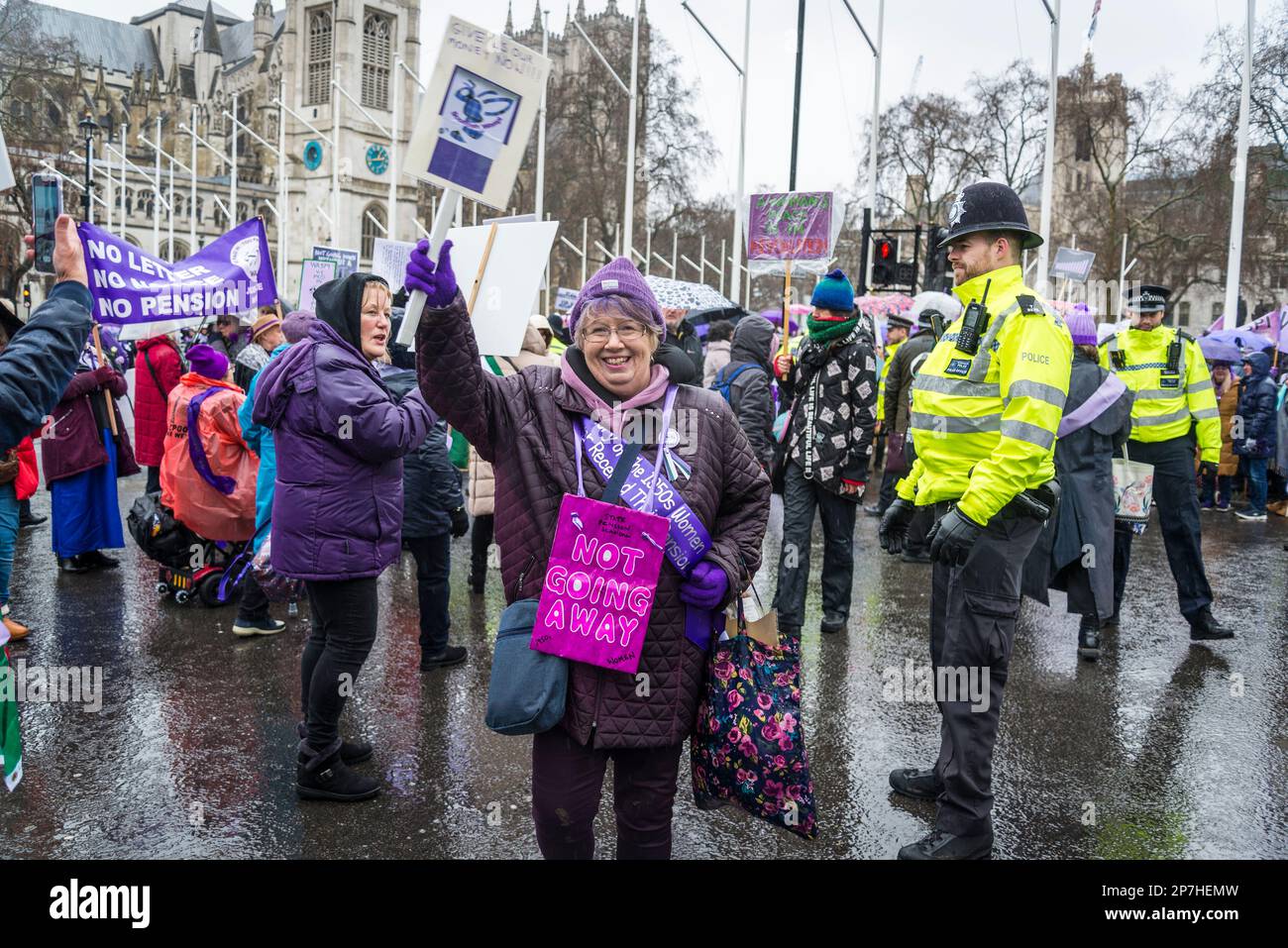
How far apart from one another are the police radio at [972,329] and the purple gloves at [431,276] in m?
2.00

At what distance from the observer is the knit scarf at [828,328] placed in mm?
6844

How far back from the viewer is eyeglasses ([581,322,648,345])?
298cm

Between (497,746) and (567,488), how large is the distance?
7.98 ft

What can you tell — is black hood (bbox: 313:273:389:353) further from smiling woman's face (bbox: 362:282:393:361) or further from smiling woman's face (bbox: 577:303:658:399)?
smiling woman's face (bbox: 577:303:658:399)

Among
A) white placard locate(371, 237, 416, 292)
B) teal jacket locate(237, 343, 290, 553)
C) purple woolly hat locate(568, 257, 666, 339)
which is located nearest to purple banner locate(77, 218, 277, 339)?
white placard locate(371, 237, 416, 292)

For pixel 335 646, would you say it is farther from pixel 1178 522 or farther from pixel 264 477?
pixel 1178 522

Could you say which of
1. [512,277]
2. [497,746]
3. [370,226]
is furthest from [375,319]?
[370,226]

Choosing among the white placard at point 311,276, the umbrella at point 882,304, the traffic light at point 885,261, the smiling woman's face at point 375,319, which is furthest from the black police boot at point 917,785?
the umbrella at point 882,304

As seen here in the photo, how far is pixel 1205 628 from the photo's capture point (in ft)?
23.0

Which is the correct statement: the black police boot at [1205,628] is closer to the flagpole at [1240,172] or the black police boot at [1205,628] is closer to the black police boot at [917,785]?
the black police boot at [917,785]

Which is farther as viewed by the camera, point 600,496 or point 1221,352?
point 1221,352

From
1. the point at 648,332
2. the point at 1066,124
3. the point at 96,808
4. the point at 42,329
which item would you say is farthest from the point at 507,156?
the point at 1066,124

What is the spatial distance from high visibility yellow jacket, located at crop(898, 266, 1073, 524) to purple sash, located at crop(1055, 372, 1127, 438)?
260 cm

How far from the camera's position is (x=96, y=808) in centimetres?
423
